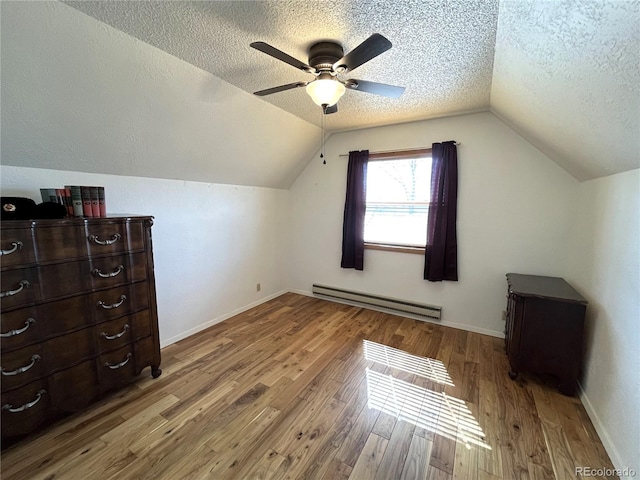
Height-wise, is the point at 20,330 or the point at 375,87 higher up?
the point at 375,87

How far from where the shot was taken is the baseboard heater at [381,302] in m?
3.24

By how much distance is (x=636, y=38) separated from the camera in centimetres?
89

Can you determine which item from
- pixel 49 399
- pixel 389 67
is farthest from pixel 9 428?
pixel 389 67

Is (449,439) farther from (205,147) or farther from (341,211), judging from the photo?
(205,147)

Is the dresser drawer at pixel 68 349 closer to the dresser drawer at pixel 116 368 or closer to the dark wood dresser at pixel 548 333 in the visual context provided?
the dresser drawer at pixel 116 368

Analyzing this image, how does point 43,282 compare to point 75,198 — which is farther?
point 75,198

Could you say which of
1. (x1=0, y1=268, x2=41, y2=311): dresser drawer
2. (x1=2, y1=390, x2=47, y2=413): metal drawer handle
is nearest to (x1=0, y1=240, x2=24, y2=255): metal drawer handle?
(x1=0, y1=268, x2=41, y2=311): dresser drawer

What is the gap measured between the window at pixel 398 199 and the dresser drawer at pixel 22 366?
123 inches

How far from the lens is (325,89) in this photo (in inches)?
65.9

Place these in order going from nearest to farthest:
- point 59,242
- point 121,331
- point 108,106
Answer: point 59,242 → point 108,106 → point 121,331

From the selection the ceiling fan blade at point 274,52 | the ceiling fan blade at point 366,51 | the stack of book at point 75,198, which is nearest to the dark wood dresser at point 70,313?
the stack of book at point 75,198

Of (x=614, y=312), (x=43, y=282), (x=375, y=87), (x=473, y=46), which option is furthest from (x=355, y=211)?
(x=43, y=282)

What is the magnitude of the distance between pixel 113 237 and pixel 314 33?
1836 mm

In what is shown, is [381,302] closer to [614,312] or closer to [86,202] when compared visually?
[614,312]
